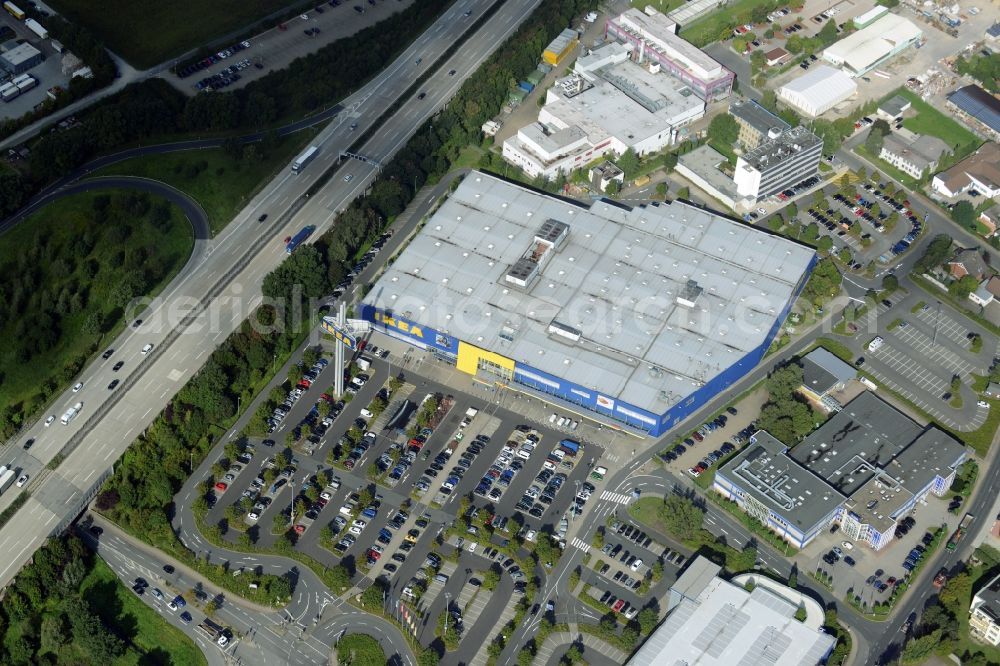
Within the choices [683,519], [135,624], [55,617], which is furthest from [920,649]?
[55,617]

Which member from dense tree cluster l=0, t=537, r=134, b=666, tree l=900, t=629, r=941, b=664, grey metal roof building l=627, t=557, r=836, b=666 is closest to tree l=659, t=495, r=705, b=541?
grey metal roof building l=627, t=557, r=836, b=666

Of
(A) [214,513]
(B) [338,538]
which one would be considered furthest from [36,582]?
(B) [338,538]

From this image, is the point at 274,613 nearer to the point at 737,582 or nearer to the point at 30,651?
the point at 30,651

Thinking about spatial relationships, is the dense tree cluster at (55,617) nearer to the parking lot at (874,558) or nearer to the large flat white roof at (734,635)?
the large flat white roof at (734,635)

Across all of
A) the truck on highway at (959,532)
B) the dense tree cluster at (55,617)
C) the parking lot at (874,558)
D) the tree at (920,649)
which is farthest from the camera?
the truck on highway at (959,532)

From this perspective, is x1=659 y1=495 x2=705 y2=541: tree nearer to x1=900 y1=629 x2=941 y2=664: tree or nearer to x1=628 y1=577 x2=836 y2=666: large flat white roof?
x1=628 y1=577 x2=836 y2=666: large flat white roof

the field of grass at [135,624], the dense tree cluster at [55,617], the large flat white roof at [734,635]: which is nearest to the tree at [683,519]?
the large flat white roof at [734,635]
